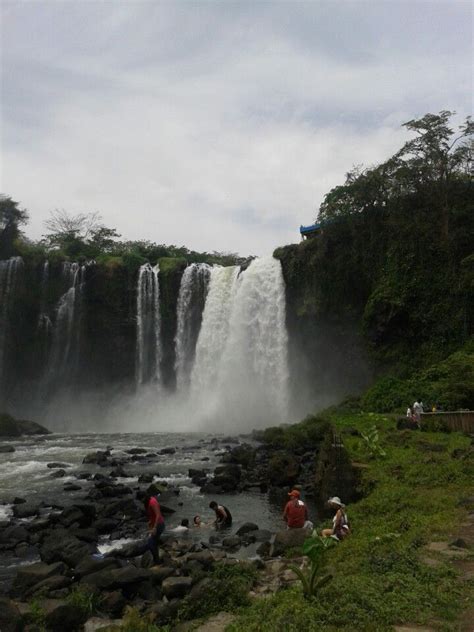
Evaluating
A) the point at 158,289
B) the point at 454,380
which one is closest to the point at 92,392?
the point at 158,289

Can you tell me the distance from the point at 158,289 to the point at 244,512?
93.6 ft

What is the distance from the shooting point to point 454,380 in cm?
2119

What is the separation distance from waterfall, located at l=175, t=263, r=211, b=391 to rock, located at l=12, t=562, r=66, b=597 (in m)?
29.1

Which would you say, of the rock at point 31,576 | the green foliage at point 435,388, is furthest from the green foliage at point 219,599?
the green foliage at point 435,388

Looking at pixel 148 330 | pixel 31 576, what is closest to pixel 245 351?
pixel 148 330

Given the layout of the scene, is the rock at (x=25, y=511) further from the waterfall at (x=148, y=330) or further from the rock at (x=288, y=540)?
the waterfall at (x=148, y=330)

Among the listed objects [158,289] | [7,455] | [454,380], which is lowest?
[7,455]

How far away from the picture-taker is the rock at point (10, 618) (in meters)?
6.62

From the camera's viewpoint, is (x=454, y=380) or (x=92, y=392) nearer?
(x=454, y=380)

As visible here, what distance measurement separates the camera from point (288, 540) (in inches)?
383

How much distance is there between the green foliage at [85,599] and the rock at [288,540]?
10.9 ft

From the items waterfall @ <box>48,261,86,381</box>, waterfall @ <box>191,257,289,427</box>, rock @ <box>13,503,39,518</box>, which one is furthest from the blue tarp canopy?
rock @ <box>13,503,39,518</box>

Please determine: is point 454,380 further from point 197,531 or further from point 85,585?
point 85,585

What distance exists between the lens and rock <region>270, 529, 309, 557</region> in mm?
9617
